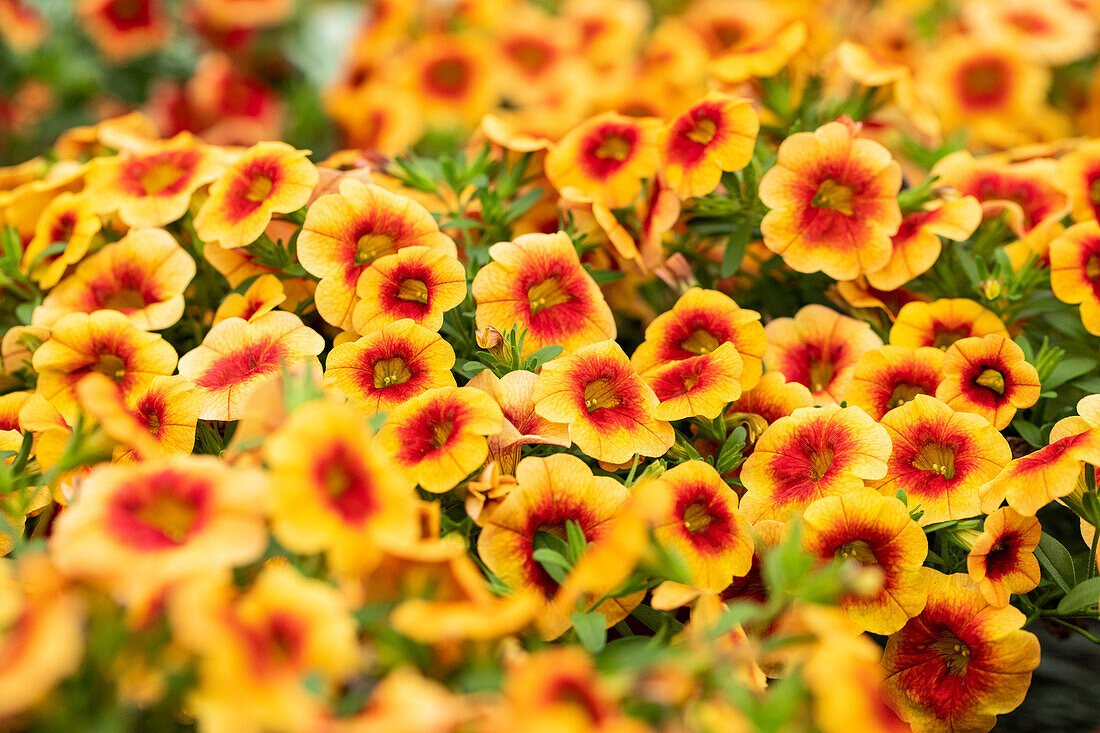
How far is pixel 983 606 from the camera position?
0.95m

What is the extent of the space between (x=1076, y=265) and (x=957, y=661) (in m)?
0.54

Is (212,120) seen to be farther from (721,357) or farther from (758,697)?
(758,697)

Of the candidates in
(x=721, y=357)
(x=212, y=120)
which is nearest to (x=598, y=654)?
(x=721, y=357)

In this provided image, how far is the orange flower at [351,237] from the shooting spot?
108cm

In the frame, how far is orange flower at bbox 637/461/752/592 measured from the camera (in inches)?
36.3

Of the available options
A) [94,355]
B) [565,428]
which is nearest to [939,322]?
[565,428]

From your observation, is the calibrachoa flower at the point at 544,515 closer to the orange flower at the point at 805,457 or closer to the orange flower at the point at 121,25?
the orange flower at the point at 805,457

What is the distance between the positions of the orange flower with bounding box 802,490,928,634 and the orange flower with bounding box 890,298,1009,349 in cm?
31

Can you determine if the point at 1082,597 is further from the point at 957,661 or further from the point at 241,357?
the point at 241,357

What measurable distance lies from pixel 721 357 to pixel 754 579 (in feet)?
0.83

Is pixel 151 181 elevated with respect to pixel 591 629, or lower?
elevated

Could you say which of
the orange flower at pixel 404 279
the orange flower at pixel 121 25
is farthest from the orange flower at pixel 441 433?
the orange flower at pixel 121 25

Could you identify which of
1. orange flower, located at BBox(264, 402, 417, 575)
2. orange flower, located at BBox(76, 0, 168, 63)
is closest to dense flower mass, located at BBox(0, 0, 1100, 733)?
orange flower, located at BBox(264, 402, 417, 575)

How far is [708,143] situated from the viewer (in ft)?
3.89
